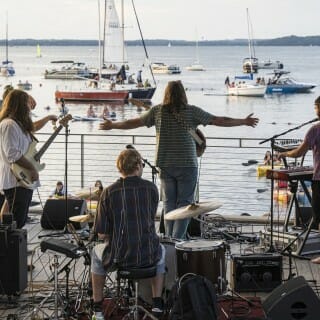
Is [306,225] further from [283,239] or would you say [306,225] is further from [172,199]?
[172,199]

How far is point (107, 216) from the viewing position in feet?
17.3

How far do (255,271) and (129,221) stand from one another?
4.54 feet

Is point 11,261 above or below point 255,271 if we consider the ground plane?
above

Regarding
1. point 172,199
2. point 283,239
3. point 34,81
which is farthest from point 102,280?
point 34,81

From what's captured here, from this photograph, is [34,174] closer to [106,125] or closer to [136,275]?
[106,125]

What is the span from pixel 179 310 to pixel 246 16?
244 feet

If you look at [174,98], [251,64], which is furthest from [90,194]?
[251,64]

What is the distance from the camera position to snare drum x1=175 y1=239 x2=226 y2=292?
5719 millimetres

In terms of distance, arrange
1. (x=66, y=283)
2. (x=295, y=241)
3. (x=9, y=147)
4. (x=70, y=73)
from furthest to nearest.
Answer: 1. (x=70, y=73)
2. (x=295, y=241)
3. (x=9, y=147)
4. (x=66, y=283)

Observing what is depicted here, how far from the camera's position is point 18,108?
6.21 m

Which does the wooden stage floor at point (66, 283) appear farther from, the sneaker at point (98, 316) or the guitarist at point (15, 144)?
the guitarist at point (15, 144)

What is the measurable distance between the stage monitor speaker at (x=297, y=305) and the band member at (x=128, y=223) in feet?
2.39

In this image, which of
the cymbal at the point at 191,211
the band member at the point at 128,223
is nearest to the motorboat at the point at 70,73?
the cymbal at the point at 191,211

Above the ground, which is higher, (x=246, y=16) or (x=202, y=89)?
(x=246, y=16)
